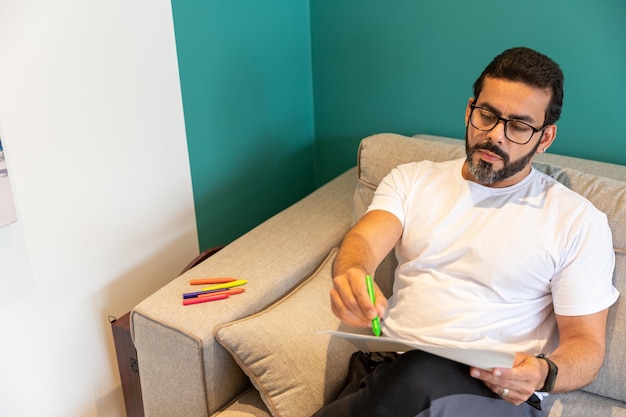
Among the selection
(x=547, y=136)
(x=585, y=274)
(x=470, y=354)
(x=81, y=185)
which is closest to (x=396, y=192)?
(x=547, y=136)

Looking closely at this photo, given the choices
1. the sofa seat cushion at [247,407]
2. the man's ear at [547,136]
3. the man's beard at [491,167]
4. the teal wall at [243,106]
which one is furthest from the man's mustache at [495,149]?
the teal wall at [243,106]

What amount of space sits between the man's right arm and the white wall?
0.70 metres

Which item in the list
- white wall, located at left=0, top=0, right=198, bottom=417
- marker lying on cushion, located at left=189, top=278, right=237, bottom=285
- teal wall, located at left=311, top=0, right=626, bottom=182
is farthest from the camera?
teal wall, located at left=311, top=0, right=626, bottom=182

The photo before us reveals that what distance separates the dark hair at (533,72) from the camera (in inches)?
55.7

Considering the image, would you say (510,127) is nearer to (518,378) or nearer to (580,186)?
(580,186)

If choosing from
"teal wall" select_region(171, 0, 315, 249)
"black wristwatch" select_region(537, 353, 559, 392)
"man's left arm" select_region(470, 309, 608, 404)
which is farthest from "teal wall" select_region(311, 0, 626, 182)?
"black wristwatch" select_region(537, 353, 559, 392)

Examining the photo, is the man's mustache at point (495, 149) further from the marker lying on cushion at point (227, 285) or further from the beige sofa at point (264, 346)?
the marker lying on cushion at point (227, 285)

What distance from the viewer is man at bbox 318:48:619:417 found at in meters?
1.30

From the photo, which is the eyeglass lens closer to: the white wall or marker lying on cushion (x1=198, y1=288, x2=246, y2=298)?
marker lying on cushion (x1=198, y1=288, x2=246, y2=298)

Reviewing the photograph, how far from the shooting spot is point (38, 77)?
1.51 meters

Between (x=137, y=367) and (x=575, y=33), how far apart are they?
5.31 ft

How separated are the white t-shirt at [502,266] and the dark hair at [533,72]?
0.61 feet

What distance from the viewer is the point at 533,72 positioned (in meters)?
1.41

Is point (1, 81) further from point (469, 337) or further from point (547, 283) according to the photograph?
point (547, 283)
